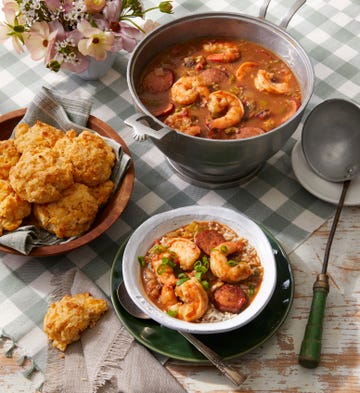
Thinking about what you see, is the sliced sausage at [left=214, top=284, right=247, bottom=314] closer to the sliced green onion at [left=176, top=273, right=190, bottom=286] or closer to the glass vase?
the sliced green onion at [left=176, top=273, right=190, bottom=286]

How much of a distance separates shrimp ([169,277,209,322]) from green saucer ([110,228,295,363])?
13 cm

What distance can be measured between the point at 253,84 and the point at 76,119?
2.70 ft

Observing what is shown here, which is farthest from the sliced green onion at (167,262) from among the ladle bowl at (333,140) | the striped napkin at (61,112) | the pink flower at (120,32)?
the pink flower at (120,32)

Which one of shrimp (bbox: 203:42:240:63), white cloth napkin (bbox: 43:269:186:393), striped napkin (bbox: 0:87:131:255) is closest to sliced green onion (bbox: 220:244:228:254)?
white cloth napkin (bbox: 43:269:186:393)

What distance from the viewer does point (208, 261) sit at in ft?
7.27

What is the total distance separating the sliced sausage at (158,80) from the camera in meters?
2.63

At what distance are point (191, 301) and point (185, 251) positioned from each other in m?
0.22

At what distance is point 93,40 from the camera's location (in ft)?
8.63

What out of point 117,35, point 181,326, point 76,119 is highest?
point 117,35

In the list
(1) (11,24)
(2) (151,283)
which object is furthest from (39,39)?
(2) (151,283)

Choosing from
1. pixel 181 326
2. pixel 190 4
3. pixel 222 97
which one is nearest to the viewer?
pixel 181 326

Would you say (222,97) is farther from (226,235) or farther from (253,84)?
(226,235)

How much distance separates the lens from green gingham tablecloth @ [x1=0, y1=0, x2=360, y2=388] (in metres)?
2.32

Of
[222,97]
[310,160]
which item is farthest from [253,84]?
[310,160]
